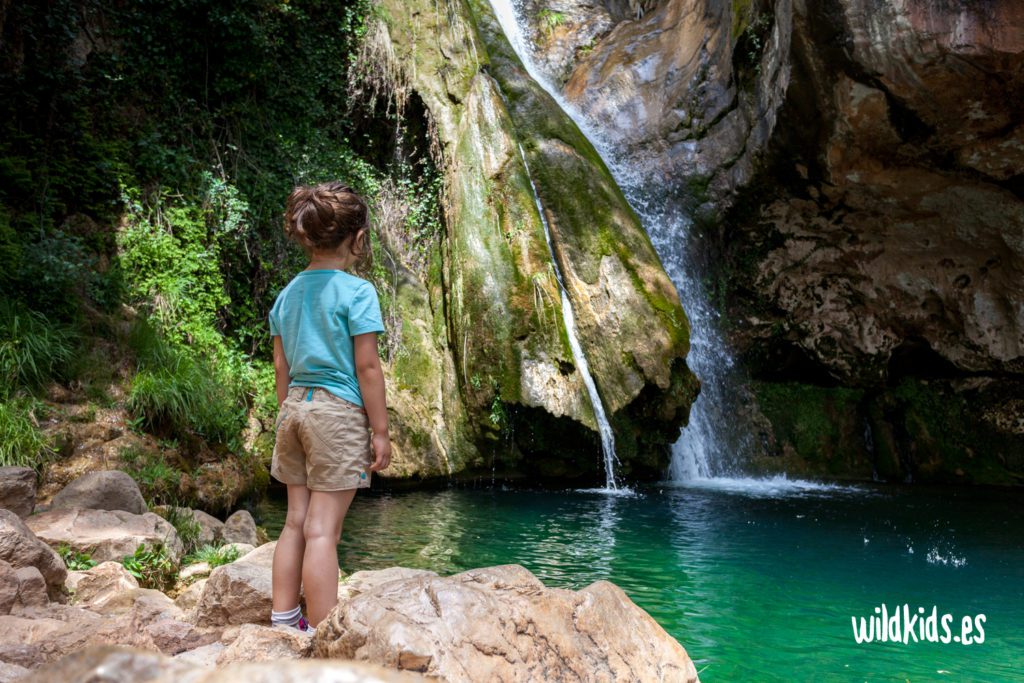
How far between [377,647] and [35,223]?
740 cm

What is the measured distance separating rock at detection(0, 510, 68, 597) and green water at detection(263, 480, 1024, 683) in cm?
213

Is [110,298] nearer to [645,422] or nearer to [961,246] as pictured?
[645,422]

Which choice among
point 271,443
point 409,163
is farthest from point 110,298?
point 409,163

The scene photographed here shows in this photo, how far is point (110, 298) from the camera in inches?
306

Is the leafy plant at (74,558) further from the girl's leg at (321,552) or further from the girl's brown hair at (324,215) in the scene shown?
the girl's brown hair at (324,215)

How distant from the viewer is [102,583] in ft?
11.9

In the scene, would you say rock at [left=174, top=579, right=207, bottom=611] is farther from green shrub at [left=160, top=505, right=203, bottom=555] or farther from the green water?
the green water

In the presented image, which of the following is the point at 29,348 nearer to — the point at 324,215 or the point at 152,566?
the point at 152,566

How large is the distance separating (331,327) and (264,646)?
3.54 feet

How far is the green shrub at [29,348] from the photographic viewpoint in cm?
611

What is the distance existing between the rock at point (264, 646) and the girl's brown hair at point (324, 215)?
1340 mm

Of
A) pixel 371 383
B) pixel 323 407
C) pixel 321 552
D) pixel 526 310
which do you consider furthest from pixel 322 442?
pixel 526 310

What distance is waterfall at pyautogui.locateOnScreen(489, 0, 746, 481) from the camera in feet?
32.5

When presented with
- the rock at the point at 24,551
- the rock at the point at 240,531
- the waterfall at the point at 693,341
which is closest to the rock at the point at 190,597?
the rock at the point at 24,551
